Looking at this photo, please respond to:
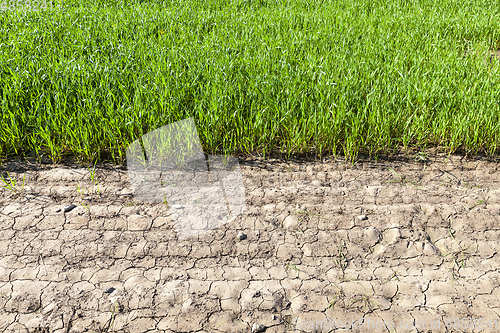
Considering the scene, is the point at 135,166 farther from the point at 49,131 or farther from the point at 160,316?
the point at 160,316

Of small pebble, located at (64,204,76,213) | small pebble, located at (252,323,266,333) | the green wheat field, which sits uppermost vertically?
the green wheat field

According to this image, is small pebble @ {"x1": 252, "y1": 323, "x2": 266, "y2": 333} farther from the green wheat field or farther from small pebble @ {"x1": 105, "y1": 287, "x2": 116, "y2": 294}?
the green wheat field

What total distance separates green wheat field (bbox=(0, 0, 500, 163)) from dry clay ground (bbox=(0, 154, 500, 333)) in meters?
0.27

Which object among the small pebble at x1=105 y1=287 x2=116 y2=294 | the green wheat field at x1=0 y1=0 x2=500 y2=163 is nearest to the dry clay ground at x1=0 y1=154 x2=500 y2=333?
the small pebble at x1=105 y1=287 x2=116 y2=294

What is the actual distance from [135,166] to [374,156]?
1.62 m

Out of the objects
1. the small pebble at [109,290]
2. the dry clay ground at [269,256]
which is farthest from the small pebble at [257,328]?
the small pebble at [109,290]

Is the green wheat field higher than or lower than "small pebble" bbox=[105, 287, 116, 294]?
higher

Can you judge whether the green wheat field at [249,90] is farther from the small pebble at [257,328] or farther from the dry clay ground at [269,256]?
the small pebble at [257,328]

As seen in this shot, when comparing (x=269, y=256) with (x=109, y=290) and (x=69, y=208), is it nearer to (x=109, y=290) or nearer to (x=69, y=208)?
(x=109, y=290)

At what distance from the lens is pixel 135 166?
2.45 metres

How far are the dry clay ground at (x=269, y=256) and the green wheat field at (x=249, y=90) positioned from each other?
0.89 feet

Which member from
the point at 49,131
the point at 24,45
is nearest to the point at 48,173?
the point at 49,131

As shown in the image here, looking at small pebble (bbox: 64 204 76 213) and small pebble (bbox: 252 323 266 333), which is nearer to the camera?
small pebble (bbox: 252 323 266 333)

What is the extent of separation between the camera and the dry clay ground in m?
1.55
